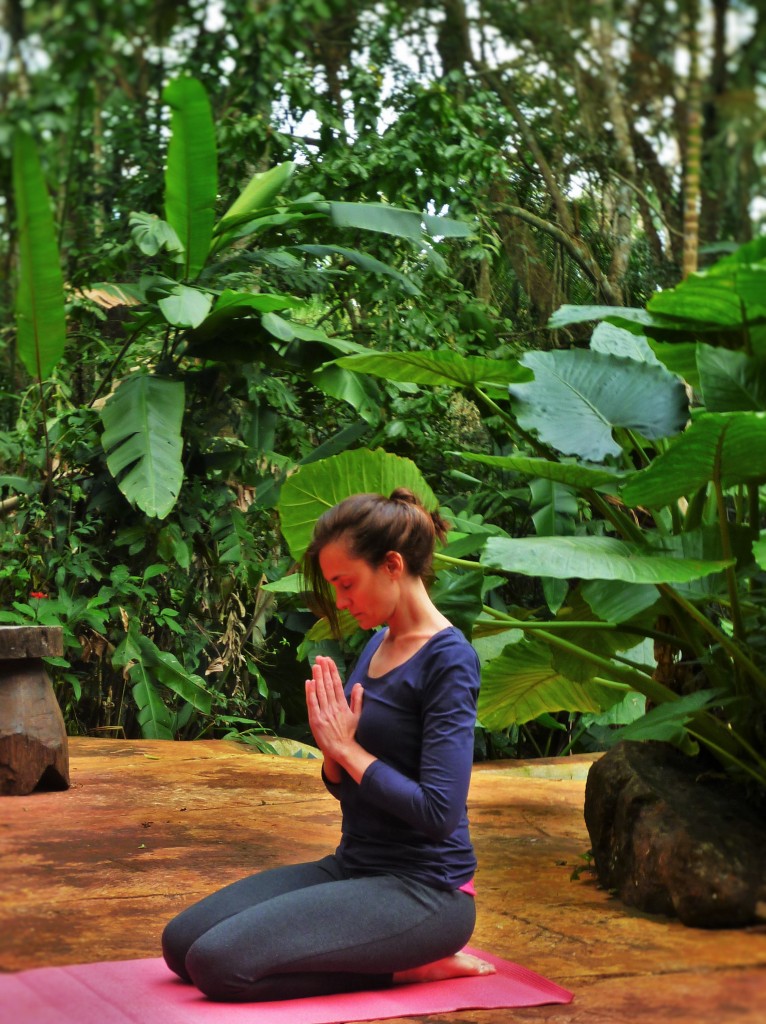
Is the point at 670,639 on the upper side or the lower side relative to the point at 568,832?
upper

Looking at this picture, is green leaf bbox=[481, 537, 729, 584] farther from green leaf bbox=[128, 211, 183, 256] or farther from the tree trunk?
the tree trunk

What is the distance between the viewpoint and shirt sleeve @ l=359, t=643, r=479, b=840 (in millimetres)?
1425

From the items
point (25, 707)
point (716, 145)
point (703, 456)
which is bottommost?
point (25, 707)

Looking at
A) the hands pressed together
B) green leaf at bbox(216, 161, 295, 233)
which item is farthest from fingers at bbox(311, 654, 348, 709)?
green leaf at bbox(216, 161, 295, 233)

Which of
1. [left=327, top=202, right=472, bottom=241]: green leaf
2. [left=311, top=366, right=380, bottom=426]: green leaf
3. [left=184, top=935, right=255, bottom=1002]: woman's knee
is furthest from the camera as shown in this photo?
[left=311, top=366, right=380, bottom=426]: green leaf

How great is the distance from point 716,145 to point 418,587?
3.40 feet

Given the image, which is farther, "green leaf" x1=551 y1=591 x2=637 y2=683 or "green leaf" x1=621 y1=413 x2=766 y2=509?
"green leaf" x1=551 y1=591 x2=637 y2=683

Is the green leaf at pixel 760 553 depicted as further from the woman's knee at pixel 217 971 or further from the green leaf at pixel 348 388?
the green leaf at pixel 348 388

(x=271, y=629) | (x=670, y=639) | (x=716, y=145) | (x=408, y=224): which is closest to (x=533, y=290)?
(x=670, y=639)

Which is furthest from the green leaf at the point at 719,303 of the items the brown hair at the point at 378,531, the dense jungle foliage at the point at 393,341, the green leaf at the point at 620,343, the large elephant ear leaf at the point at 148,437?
the large elephant ear leaf at the point at 148,437

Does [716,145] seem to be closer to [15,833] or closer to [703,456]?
[703,456]

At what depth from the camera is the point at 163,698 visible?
4.32 metres

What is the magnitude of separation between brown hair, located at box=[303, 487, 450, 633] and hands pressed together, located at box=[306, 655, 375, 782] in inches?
6.5

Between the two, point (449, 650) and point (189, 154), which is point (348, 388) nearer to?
point (449, 650)
